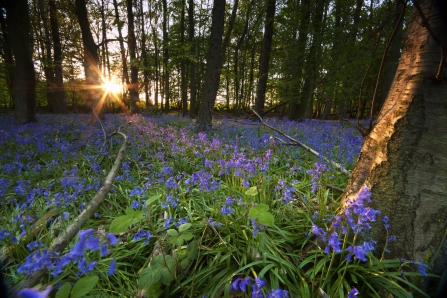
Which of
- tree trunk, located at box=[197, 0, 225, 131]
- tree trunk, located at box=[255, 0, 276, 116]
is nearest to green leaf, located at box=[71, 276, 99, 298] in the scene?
tree trunk, located at box=[197, 0, 225, 131]

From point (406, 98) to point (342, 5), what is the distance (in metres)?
11.7

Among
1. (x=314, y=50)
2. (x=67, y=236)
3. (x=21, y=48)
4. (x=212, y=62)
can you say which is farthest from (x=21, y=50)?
(x=314, y=50)

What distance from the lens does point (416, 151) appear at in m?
1.42

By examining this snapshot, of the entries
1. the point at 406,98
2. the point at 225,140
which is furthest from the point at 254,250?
the point at 225,140

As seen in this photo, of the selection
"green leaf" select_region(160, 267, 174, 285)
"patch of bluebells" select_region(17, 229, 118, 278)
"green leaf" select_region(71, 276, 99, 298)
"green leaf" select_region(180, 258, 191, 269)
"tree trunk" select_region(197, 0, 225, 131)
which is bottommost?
"green leaf" select_region(180, 258, 191, 269)

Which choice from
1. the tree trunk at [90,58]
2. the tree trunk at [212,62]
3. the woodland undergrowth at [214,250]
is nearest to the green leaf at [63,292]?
the woodland undergrowth at [214,250]

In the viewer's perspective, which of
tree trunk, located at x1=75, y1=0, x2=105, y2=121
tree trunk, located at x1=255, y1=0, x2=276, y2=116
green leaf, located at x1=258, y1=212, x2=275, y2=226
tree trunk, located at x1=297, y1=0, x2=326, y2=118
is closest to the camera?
green leaf, located at x1=258, y1=212, x2=275, y2=226

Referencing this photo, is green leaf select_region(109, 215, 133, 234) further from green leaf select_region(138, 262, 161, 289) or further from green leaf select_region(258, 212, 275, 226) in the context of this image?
green leaf select_region(258, 212, 275, 226)

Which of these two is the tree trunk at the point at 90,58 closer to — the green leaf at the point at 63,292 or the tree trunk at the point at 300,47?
the green leaf at the point at 63,292

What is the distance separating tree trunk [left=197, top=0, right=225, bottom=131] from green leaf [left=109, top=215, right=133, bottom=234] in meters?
6.03

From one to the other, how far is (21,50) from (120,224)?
10.3 metres

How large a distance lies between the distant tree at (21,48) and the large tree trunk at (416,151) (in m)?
10.8

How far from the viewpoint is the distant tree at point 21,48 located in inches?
288

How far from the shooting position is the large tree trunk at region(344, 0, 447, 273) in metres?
1.35
